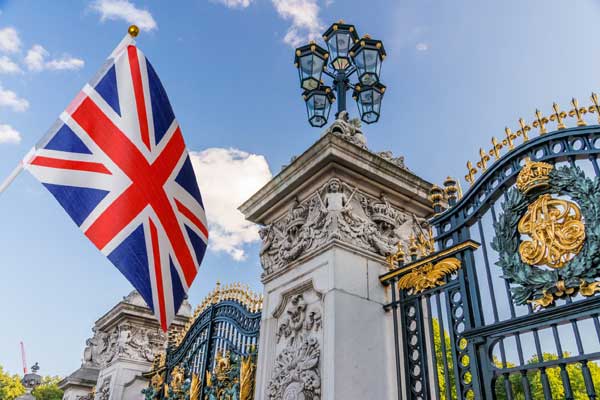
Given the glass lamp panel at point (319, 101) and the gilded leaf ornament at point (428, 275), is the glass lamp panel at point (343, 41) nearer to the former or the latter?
the glass lamp panel at point (319, 101)

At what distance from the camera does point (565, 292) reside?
3768mm

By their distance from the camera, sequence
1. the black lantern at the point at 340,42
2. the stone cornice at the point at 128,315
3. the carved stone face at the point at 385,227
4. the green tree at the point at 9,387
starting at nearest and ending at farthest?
the carved stone face at the point at 385,227
the black lantern at the point at 340,42
the stone cornice at the point at 128,315
the green tree at the point at 9,387

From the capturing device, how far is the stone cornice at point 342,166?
17.6 ft

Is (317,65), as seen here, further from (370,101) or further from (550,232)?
(550,232)

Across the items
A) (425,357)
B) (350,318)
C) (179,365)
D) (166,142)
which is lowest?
(425,357)

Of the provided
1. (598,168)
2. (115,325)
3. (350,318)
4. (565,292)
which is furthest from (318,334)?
(115,325)

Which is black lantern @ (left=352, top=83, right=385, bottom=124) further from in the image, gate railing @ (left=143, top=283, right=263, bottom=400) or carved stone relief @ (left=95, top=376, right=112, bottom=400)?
carved stone relief @ (left=95, top=376, right=112, bottom=400)

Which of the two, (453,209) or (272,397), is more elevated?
(453,209)

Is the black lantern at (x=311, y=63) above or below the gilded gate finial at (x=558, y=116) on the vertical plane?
above

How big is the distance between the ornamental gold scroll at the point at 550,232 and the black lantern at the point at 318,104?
10.9 ft

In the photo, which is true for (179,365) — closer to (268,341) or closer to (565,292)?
(268,341)

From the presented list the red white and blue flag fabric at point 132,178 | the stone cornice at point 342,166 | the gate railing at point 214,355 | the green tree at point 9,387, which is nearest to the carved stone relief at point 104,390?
the gate railing at point 214,355

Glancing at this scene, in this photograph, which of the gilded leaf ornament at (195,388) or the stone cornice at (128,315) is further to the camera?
the stone cornice at (128,315)

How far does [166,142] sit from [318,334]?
2.50m
